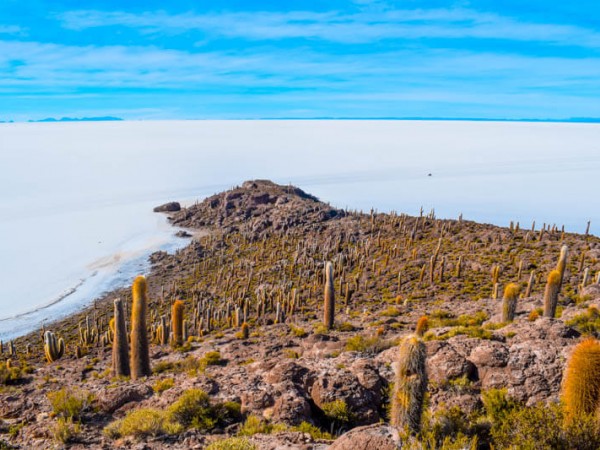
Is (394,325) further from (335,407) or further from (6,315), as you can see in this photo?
(6,315)

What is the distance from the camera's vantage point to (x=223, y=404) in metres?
10.7

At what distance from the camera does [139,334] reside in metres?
17.5

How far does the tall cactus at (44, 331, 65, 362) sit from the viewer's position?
89.9 ft

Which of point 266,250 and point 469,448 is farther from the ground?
point 469,448

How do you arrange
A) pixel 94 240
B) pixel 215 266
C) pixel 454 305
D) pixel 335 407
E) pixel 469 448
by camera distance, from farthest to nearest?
pixel 94 240, pixel 215 266, pixel 454 305, pixel 335 407, pixel 469 448

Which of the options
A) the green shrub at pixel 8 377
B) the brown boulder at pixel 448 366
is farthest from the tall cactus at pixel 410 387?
the green shrub at pixel 8 377

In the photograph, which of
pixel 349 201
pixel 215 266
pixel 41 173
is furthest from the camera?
pixel 41 173

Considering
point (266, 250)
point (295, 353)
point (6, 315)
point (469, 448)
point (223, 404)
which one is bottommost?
point (6, 315)

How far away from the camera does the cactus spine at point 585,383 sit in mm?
7781

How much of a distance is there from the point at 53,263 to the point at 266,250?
106 ft

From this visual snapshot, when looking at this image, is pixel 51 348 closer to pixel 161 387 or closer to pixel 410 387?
pixel 161 387

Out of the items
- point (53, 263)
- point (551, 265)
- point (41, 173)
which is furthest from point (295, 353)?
point (41, 173)

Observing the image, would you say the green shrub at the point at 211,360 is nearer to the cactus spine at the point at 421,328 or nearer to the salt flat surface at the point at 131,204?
the cactus spine at the point at 421,328

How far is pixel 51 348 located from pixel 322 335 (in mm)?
17962
